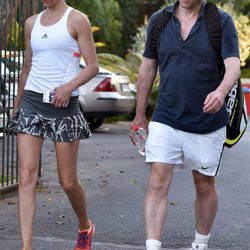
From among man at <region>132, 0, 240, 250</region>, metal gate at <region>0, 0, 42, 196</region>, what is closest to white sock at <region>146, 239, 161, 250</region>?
man at <region>132, 0, 240, 250</region>

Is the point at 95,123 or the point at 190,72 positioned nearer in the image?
the point at 190,72

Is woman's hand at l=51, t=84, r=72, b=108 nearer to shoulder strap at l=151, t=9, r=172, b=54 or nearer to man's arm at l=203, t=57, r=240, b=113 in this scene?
shoulder strap at l=151, t=9, r=172, b=54

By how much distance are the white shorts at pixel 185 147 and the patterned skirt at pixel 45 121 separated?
0.55 meters

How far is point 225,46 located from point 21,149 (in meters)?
1.48

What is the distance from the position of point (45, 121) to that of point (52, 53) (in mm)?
452

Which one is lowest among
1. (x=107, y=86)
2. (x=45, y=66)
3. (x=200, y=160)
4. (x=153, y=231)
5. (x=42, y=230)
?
(x=107, y=86)

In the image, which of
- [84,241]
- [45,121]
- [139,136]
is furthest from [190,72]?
[84,241]

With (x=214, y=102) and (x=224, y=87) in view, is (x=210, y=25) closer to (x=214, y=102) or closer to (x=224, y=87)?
(x=224, y=87)

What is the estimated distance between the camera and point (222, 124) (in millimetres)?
5477

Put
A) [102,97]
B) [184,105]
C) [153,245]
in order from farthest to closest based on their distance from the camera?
[102,97] → [184,105] → [153,245]

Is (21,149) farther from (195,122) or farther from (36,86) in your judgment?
(195,122)

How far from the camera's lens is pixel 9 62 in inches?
328

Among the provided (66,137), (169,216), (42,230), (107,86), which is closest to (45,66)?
(66,137)

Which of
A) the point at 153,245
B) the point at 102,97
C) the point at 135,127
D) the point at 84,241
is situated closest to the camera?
the point at 153,245
